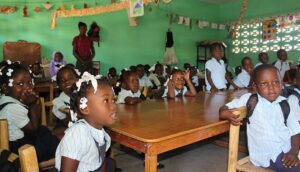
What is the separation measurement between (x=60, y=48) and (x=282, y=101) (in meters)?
6.43

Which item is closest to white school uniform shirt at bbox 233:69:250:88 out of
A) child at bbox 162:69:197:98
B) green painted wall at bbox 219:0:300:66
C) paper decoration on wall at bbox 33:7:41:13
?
child at bbox 162:69:197:98

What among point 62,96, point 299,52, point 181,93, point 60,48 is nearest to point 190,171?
point 181,93

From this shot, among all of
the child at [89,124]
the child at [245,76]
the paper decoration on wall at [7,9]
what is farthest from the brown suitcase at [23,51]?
the child at [89,124]

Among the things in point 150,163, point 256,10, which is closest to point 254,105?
point 150,163

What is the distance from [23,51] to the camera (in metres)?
6.83

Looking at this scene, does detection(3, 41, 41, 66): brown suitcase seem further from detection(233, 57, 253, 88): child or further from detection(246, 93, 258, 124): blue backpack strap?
detection(246, 93, 258, 124): blue backpack strap

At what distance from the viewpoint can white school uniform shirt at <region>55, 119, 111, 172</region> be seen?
4.52 feet

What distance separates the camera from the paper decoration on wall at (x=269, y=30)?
29.2ft

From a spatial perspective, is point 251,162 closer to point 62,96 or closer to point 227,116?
point 227,116

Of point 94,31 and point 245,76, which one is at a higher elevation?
point 94,31

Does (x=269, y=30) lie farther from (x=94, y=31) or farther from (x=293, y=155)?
(x=293, y=155)

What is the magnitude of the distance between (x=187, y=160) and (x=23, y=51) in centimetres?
532

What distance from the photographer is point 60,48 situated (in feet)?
24.0

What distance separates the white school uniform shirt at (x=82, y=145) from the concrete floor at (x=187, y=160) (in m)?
1.46
